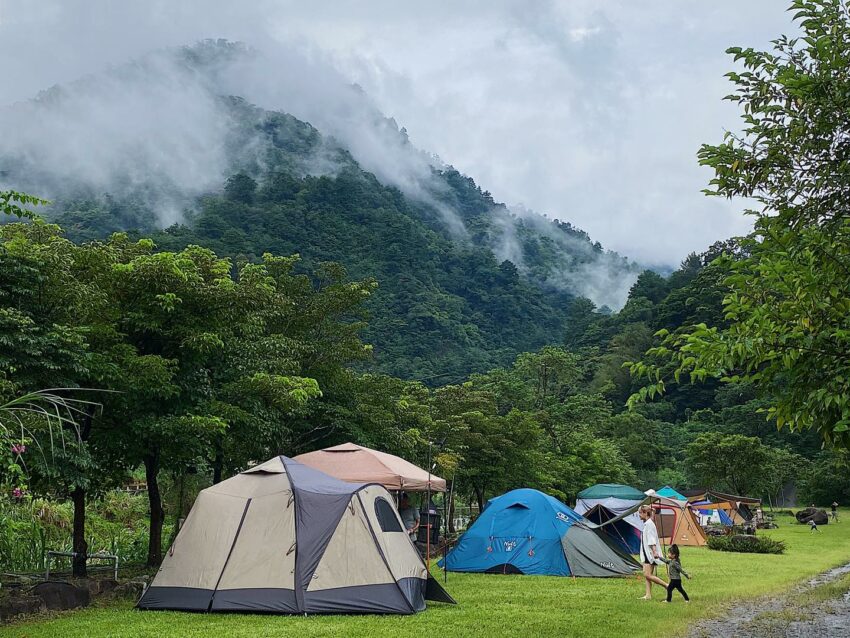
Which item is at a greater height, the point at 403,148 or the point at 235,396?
the point at 403,148

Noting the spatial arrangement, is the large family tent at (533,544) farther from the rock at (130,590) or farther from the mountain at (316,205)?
the mountain at (316,205)

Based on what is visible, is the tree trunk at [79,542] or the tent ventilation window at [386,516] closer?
the tent ventilation window at [386,516]

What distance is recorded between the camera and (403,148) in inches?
7795

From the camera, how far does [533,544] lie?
55.4ft

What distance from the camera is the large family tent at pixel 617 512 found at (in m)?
22.0

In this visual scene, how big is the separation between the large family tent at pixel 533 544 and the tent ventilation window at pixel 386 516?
5.19 metres

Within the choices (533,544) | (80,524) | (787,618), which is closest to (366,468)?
(533,544)

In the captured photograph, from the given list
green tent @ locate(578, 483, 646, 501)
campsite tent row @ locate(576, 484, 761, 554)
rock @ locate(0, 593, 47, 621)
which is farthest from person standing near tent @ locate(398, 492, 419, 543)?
green tent @ locate(578, 483, 646, 501)

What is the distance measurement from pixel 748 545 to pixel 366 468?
16.5 meters

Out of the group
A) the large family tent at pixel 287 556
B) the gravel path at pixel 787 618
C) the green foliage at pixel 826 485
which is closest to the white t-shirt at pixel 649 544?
the gravel path at pixel 787 618

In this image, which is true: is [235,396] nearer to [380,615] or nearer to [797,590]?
[380,615]

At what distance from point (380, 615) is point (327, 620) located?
37.3 inches

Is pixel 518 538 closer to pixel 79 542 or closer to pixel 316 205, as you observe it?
pixel 79 542

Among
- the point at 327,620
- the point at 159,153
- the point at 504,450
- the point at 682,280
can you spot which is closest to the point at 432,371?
the point at 682,280
